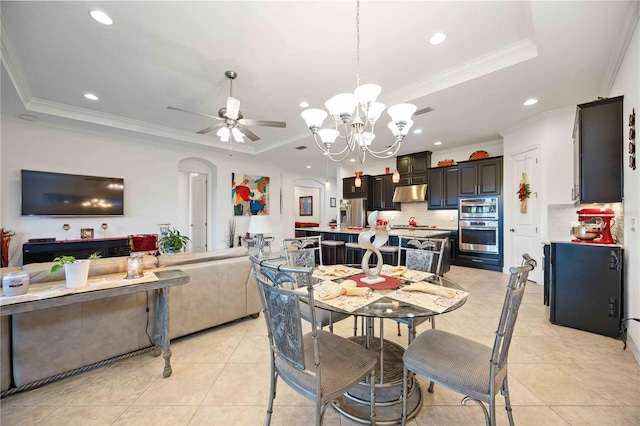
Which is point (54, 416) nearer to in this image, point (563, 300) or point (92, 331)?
point (92, 331)

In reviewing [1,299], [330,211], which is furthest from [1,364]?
[330,211]

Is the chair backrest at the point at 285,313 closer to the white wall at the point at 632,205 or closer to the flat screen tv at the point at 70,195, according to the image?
the white wall at the point at 632,205

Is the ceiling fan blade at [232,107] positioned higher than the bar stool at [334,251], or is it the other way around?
the ceiling fan blade at [232,107]

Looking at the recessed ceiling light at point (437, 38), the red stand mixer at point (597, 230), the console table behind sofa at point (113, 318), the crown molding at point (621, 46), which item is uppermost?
the recessed ceiling light at point (437, 38)

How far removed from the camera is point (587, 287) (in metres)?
2.53

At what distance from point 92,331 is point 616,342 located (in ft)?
14.6

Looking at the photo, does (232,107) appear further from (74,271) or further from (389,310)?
(389,310)

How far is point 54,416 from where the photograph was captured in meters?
1.54

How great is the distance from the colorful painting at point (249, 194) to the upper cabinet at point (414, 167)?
12.7ft

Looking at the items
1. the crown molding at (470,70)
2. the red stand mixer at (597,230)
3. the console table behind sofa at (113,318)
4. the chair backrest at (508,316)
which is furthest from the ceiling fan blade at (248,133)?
the red stand mixer at (597,230)

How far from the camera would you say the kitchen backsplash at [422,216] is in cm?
618

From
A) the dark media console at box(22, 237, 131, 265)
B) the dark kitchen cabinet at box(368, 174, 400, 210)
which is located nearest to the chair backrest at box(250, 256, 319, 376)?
the dark media console at box(22, 237, 131, 265)

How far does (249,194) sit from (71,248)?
12.6ft

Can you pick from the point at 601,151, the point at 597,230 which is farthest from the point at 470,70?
the point at 597,230
